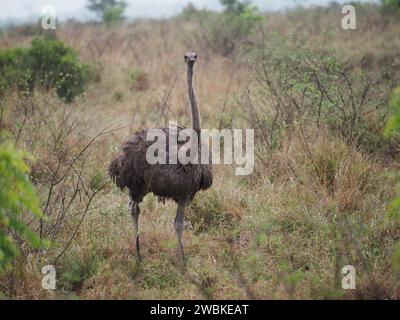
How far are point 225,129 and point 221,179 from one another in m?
1.16

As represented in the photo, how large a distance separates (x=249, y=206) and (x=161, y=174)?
4.27 ft

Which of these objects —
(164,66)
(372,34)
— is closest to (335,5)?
(372,34)

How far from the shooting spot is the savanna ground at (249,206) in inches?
178

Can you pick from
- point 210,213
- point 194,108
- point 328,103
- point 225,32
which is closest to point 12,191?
point 194,108

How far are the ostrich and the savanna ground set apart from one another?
284 mm

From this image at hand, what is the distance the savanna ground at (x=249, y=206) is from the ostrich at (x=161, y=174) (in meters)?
0.28

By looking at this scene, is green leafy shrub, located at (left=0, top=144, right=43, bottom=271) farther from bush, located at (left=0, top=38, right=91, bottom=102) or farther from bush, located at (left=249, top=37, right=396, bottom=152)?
bush, located at (left=0, top=38, right=91, bottom=102)

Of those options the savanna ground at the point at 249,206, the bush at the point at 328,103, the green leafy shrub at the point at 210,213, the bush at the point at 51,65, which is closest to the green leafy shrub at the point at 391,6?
the savanna ground at the point at 249,206

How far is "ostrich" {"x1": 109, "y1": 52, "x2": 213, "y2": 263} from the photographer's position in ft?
15.8

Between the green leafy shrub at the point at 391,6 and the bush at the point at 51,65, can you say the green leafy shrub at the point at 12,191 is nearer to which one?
the bush at the point at 51,65

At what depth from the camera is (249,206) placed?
5789 mm

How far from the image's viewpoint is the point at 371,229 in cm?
516
